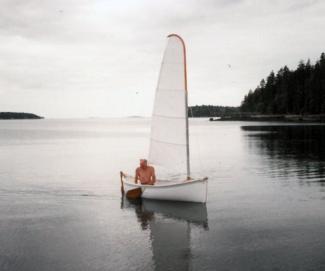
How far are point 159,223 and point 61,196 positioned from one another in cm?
922

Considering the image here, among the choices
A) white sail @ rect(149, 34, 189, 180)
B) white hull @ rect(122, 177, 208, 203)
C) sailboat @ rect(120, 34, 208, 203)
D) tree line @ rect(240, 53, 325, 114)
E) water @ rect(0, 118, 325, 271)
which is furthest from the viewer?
tree line @ rect(240, 53, 325, 114)

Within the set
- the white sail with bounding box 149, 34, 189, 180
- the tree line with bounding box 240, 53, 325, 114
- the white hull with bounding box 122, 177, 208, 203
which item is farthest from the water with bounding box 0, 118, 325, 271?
the tree line with bounding box 240, 53, 325, 114

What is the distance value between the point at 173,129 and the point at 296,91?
5651 inches

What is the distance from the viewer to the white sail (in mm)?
22719

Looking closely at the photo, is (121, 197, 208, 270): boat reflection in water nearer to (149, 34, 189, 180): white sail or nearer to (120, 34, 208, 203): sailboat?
(120, 34, 208, 203): sailboat

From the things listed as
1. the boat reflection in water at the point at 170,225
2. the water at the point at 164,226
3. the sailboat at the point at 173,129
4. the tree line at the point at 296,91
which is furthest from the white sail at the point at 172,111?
the tree line at the point at 296,91

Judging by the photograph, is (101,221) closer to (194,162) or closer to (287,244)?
(287,244)

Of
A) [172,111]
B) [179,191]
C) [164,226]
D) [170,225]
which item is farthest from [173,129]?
[164,226]

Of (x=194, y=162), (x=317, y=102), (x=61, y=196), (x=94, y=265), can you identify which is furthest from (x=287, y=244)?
(x=317, y=102)

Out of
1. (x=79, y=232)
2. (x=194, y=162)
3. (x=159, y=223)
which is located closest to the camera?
(x=79, y=232)

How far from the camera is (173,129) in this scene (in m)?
23.3

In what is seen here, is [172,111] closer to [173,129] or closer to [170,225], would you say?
[173,129]

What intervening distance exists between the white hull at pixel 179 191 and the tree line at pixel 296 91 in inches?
5139

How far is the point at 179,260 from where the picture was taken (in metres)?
14.5
